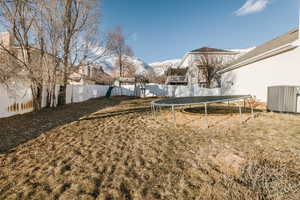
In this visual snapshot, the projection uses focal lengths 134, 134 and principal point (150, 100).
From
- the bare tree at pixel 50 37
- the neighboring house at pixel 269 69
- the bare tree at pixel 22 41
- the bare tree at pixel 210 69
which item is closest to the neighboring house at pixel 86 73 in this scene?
the bare tree at pixel 50 37

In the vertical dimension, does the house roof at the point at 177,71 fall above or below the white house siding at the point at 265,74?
above

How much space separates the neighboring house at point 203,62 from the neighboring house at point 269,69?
9552 millimetres

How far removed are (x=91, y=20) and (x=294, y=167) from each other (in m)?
10.1

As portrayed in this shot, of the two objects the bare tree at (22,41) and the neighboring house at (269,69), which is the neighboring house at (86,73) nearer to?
the bare tree at (22,41)

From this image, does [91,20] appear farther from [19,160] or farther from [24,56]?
[19,160]

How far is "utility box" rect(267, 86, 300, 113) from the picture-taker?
5.33 metres

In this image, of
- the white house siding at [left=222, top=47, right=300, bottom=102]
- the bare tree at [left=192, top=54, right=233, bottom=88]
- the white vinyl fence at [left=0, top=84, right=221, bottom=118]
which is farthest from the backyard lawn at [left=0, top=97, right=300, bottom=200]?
the bare tree at [left=192, top=54, right=233, bottom=88]

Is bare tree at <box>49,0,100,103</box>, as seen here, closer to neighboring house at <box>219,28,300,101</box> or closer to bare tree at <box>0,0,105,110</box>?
bare tree at <box>0,0,105,110</box>

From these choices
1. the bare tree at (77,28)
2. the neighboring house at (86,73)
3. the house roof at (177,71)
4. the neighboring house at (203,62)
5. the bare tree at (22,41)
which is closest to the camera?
the bare tree at (22,41)

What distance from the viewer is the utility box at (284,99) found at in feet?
17.5

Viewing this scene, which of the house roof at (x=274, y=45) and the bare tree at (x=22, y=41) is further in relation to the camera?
the house roof at (x=274, y=45)

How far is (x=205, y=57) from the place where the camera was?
67.7ft

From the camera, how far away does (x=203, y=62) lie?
803 inches

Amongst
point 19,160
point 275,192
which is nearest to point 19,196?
point 19,160
